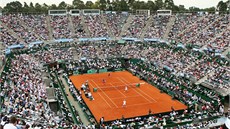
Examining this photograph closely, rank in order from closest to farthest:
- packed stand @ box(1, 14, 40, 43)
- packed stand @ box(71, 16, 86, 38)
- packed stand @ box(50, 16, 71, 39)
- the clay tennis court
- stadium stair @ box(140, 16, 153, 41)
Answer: the clay tennis court
packed stand @ box(1, 14, 40, 43)
packed stand @ box(50, 16, 71, 39)
packed stand @ box(71, 16, 86, 38)
stadium stair @ box(140, 16, 153, 41)

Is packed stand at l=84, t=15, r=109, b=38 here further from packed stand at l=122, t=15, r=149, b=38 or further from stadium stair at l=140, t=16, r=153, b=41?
stadium stair at l=140, t=16, r=153, b=41

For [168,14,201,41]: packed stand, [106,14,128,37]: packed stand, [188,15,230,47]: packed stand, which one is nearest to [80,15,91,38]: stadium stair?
[106,14,128,37]: packed stand

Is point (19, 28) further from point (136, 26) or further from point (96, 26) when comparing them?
point (136, 26)

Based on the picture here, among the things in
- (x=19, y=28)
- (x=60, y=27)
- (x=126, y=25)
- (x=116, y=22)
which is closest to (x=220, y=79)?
(x=126, y=25)

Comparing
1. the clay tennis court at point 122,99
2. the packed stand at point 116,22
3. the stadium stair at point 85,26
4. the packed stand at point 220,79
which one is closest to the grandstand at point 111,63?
the stadium stair at point 85,26

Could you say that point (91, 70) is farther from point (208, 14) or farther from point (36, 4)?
point (36, 4)

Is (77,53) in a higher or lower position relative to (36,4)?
lower

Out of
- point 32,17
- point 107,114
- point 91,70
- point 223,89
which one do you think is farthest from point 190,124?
point 32,17
